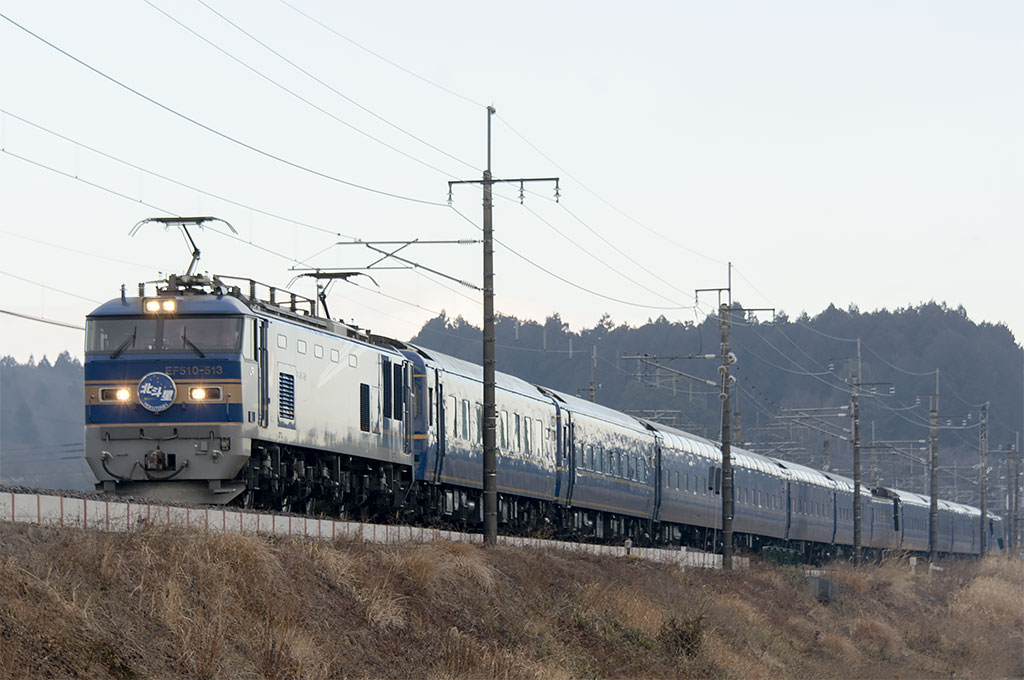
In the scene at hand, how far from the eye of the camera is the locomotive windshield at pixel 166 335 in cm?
2359

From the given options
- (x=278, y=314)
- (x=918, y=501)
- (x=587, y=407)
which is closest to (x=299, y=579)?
(x=278, y=314)

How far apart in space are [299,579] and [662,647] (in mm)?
10230

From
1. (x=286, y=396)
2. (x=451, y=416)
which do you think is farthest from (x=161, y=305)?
(x=451, y=416)

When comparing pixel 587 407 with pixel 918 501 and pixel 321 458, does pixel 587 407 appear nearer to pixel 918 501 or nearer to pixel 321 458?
pixel 321 458

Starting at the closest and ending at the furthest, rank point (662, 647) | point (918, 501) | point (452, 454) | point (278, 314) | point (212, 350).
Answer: point (212, 350) < point (278, 314) < point (662, 647) < point (452, 454) < point (918, 501)

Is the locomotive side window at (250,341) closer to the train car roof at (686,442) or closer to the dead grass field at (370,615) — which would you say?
the dead grass field at (370,615)

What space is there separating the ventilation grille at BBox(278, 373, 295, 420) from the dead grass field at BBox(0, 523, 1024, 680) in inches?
125

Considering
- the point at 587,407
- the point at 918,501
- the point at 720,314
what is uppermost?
the point at 720,314

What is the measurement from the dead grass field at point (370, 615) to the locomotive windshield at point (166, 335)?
12.8 ft

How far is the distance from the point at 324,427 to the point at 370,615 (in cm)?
692

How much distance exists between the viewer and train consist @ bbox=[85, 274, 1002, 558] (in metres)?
23.3

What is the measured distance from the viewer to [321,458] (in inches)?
1065

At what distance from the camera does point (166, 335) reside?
77.7 ft

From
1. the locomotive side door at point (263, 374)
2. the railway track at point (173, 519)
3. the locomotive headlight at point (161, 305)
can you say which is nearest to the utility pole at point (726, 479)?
the railway track at point (173, 519)
